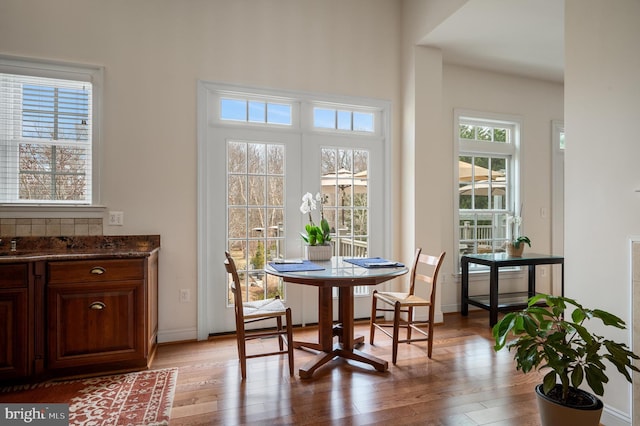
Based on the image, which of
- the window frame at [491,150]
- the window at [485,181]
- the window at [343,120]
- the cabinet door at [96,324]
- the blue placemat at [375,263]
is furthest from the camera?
the window at [485,181]

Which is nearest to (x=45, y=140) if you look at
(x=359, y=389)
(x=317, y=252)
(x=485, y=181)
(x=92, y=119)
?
(x=92, y=119)

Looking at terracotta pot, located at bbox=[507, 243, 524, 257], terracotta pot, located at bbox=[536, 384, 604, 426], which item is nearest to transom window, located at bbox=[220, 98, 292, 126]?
terracotta pot, located at bbox=[507, 243, 524, 257]

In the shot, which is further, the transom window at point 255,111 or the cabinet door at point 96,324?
the transom window at point 255,111

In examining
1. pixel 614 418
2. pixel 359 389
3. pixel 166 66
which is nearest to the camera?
pixel 614 418

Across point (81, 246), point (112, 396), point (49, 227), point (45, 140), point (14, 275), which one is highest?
point (45, 140)

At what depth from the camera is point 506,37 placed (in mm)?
3654

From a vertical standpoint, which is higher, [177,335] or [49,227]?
[49,227]

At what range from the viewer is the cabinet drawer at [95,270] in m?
2.49

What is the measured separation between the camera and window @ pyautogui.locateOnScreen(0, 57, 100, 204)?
2914 mm

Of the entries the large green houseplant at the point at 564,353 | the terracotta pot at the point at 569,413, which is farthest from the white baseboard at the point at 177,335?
the terracotta pot at the point at 569,413

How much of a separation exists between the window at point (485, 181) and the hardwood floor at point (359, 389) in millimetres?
1688

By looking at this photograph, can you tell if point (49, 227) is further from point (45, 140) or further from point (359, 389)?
point (359, 389)

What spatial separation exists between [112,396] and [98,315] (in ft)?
1.91

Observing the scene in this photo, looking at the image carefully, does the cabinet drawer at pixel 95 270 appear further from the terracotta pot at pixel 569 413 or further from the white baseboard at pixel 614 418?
the white baseboard at pixel 614 418
